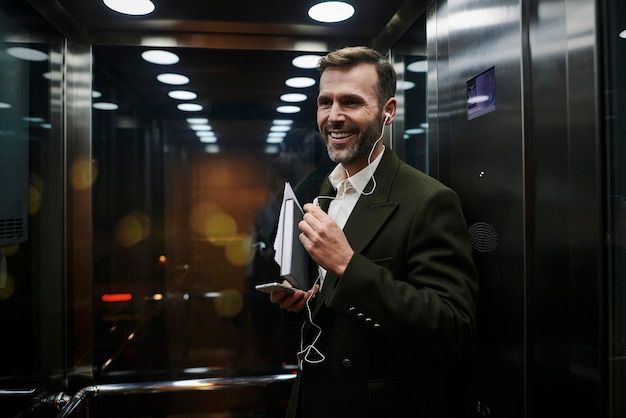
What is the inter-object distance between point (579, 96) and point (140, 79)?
5.65 feet

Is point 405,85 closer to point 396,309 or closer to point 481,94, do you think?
point 481,94

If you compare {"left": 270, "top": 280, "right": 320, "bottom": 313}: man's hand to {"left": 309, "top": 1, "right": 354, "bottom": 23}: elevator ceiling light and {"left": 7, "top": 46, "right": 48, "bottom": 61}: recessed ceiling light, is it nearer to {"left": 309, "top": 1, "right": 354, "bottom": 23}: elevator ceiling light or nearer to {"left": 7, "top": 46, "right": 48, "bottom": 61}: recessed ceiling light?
{"left": 309, "top": 1, "right": 354, "bottom": 23}: elevator ceiling light

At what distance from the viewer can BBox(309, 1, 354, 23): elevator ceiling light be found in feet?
5.97

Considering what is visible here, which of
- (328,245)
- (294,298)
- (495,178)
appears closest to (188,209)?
(294,298)

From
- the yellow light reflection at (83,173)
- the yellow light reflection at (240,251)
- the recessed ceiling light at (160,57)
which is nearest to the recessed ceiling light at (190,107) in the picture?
the recessed ceiling light at (160,57)

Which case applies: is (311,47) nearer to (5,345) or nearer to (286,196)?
(286,196)

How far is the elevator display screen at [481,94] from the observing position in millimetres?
1217

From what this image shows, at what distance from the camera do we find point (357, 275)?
1096 millimetres

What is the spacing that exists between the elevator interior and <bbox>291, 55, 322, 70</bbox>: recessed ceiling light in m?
0.02

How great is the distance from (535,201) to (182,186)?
147 cm

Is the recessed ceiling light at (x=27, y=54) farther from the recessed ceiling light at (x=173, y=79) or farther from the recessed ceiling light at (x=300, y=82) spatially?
the recessed ceiling light at (x=300, y=82)

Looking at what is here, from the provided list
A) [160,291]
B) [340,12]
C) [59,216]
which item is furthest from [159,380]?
[340,12]

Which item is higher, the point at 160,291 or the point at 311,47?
the point at 311,47

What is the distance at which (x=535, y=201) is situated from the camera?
3.54 ft
